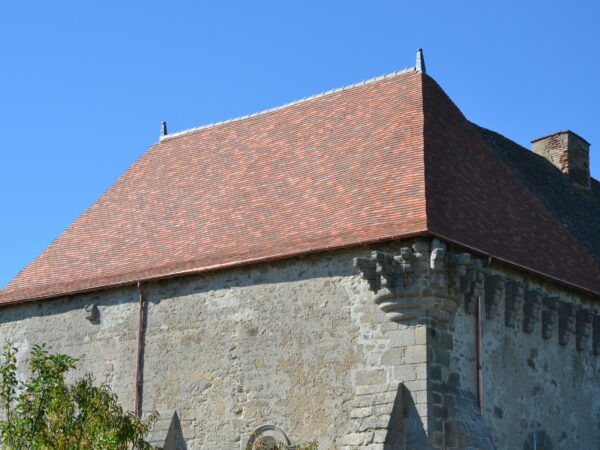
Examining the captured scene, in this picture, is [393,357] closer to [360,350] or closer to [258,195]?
[360,350]

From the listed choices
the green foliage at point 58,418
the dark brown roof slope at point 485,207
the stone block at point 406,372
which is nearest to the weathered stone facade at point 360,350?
the stone block at point 406,372

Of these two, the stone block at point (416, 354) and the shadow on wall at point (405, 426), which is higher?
the stone block at point (416, 354)

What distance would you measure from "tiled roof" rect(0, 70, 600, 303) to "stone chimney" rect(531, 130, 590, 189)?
10.4 ft

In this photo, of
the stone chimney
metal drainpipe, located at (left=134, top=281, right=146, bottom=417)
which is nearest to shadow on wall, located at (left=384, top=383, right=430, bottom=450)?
metal drainpipe, located at (left=134, top=281, right=146, bottom=417)

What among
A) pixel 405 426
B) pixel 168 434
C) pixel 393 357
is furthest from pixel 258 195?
pixel 405 426

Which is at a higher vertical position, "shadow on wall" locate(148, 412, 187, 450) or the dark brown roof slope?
the dark brown roof slope

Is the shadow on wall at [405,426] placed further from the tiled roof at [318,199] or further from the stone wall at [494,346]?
the tiled roof at [318,199]

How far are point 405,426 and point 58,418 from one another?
490 cm

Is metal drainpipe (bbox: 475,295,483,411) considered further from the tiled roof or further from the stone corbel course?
the tiled roof

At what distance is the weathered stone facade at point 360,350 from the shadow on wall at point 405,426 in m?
0.02

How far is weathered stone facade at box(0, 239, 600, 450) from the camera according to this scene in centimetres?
1586

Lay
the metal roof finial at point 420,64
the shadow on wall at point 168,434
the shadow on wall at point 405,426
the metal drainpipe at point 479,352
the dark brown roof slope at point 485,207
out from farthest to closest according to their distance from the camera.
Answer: the metal roof finial at point 420,64
the shadow on wall at point 168,434
the dark brown roof slope at point 485,207
the metal drainpipe at point 479,352
the shadow on wall at point 405,426

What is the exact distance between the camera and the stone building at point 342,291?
16.1 meters

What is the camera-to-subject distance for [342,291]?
1681 centimetres
